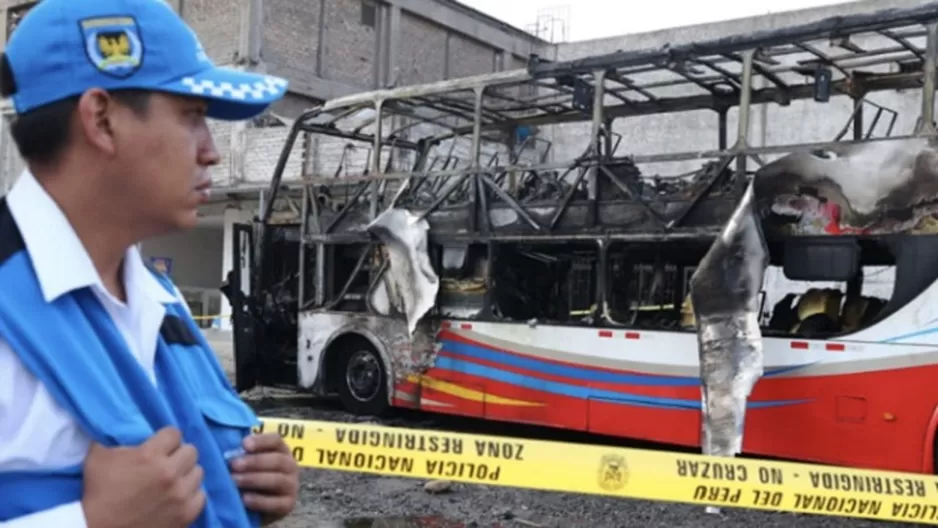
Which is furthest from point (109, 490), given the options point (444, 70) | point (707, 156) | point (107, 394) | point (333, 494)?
point (444, 70)

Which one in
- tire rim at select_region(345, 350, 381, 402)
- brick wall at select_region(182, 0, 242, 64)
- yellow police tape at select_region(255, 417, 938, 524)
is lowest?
tire rim at select_region(345, 350, 381, 402)

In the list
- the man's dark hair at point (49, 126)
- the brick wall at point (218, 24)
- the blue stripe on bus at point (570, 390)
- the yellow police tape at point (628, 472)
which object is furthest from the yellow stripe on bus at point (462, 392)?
the brick wall at point (218, 24)

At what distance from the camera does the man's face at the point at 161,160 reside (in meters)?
1.15

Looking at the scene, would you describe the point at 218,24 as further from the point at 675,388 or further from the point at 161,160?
the point at 161,160

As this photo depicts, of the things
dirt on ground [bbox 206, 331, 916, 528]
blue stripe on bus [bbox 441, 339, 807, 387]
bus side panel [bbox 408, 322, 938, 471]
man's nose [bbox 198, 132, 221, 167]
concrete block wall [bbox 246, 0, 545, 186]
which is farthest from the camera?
concrete block wall [bbox 246, 0, 545, 186]

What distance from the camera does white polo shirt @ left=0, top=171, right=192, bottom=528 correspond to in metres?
1.01

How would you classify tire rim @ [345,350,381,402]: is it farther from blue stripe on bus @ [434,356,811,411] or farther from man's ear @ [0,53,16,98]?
man's ear @ [0,53,16,98]

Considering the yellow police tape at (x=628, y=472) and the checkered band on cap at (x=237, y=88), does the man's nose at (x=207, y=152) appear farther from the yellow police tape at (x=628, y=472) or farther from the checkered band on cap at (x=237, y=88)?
the yellow police tape at (x=628, y=472)

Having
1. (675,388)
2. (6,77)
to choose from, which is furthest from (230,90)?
(675,388)

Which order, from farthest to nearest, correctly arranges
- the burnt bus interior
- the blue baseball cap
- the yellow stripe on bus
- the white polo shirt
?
the yellow stripe on bus < the burnt bus interior < the blue baseball cap < the white polo shirt

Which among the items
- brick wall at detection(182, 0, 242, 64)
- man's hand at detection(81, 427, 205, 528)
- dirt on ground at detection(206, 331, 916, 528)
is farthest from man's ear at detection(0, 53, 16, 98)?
brick wall at detection(182, 0, 242, 64)

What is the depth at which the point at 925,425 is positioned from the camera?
242 inches

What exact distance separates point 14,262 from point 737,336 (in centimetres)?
604

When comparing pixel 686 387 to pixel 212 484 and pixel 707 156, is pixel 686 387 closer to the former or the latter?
Answer: pixel 707 156
